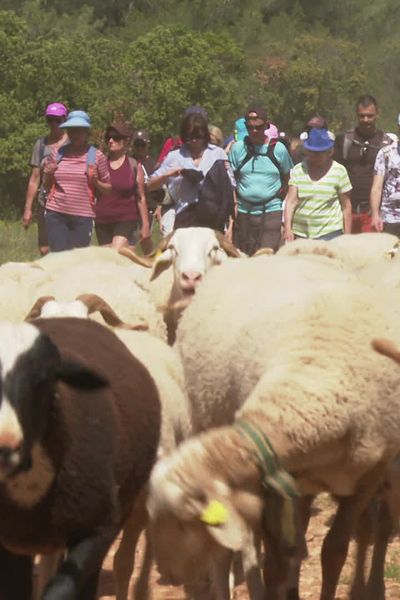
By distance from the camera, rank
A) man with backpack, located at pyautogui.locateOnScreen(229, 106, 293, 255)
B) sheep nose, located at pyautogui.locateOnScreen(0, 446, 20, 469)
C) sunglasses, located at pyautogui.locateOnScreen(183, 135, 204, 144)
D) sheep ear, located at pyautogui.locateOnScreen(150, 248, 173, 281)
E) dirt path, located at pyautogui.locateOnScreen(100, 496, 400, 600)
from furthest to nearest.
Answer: man with backpack, located at pyautogui.locateOnScreen(229, 106, 293, 255) → sunglasses, located at pyautogui.locateOnScreen(183, 135, 204, 144) → sheep ear, located at pyautogui.locateOnScreen(150, 248, 173, 281) → dirt path, located at pyautogui.locateOnScreen(100, 496, 400, 600) → sheep nose, located at pyautogui.locateOnScreen(0, 446, 20, 469)

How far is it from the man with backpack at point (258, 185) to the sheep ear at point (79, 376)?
24.0 ft

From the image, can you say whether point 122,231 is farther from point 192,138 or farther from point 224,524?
point 224,524

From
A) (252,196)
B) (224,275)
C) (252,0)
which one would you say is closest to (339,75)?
(252,0)

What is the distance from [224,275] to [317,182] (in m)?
3.94

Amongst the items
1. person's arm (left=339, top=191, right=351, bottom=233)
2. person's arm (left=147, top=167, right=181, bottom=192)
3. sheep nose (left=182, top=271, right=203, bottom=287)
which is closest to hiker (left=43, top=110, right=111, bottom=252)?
person's arm (left=147, top=167, right=181, bottom=192)

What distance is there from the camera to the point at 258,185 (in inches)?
504

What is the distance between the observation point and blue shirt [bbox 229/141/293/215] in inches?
504

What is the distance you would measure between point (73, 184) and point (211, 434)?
719 cm

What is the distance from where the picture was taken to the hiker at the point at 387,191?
471 inches

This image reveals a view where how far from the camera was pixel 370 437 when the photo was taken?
20.5 feet

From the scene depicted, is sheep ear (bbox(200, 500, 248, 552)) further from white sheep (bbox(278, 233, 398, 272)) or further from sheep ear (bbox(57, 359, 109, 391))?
white sheep (bbox(278, 233, 398, 272))

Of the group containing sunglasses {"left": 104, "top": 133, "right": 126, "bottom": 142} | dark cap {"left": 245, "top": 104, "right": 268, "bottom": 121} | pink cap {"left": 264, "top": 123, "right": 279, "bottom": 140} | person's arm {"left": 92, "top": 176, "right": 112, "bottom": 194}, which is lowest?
person's arm {"left": 92, "top": 176, "right": 112, "bottom": 194}

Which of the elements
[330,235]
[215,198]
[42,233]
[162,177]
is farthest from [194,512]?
[42,233]

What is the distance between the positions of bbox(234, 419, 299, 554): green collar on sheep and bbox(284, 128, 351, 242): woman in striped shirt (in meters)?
6.37
